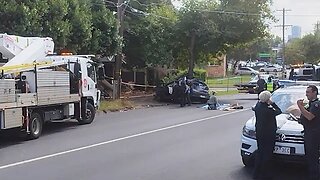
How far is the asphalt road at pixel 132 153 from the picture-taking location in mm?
9344

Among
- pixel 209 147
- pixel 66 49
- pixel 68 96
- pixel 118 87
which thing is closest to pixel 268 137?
pixel 209 147

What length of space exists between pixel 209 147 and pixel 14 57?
7035mm

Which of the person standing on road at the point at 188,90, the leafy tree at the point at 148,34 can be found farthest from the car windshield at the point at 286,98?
the leafy tree at the point at 148,34

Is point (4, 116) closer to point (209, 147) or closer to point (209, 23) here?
point (209, 147)

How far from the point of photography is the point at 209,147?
12625 mm

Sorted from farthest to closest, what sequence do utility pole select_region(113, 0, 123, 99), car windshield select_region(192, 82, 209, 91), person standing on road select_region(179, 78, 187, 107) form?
car windshield select_region(192, 82, 209, 91), person standing on road select_region(179, 78, 187, 107), utility pole select_region(113, 0, 123, 99)

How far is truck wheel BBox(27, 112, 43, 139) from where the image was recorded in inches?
560

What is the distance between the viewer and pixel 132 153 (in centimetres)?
1165

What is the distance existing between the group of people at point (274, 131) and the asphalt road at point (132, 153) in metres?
0.57

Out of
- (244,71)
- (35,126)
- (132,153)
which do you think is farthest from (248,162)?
(244,71)

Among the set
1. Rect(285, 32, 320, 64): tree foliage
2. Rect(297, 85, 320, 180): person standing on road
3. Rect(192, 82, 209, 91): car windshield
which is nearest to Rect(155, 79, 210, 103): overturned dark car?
Rect(192, 82, 209, 91): car windshield

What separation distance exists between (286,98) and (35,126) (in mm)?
7278

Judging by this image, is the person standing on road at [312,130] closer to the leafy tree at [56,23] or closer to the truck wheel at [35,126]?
the truck wheel at [35,126]

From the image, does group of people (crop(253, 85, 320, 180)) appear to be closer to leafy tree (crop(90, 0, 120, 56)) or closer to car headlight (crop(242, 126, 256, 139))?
car headlight (crop(242, 126, 256, 139))
